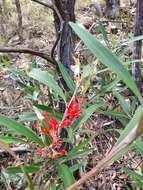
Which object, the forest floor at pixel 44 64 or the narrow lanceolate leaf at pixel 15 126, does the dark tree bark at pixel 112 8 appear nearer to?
the forest floor at pixel 44 64

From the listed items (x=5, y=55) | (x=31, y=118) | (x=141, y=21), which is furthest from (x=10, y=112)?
(x=5, y=55)

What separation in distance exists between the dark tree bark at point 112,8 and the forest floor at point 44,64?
0.36 ft

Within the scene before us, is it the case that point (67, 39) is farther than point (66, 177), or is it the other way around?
point (67, 39)

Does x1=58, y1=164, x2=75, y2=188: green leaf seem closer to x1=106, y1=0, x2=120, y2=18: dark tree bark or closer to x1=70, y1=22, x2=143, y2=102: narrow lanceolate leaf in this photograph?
x1=70, y1=22, x2=143, y2=102: narrow lanceolate leaf

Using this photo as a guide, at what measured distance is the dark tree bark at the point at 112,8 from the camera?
531cm

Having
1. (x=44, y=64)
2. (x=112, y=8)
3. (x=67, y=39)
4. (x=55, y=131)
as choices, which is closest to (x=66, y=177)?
(x=55, y=131)

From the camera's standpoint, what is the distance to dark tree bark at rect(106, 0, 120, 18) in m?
5.31

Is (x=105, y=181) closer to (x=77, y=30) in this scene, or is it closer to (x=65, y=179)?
(x=65, y=179)

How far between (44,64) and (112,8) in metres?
3.34

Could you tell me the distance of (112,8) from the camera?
17.6 ft

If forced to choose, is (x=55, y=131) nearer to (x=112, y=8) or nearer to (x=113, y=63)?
(x=113, y=63)

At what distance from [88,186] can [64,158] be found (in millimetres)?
878

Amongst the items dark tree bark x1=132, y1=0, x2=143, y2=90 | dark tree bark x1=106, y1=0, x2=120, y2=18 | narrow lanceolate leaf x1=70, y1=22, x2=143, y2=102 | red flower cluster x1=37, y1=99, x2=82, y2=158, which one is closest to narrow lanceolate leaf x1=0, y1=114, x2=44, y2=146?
red flower cluster x1=37, y1=99, x2=82, y2=158

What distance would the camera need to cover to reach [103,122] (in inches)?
90.4
